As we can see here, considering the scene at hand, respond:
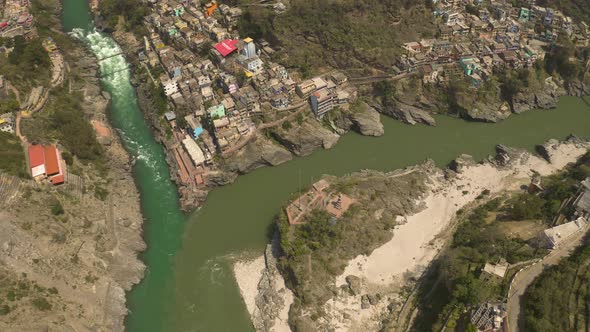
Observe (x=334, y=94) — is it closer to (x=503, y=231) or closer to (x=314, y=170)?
(x=314, y=170)

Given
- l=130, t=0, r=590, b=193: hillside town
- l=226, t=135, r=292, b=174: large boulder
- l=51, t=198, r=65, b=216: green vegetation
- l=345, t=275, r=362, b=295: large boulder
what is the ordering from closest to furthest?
l=345, t=275, r=362, b=295: large boulder
l=51, t=198, r=65, b=216: green vegetation
l=226, t=135, r=292, b=174: large boulder
l=130, t=0, r=590, b=193: hillside town

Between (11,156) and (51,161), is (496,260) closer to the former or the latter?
(51,161)

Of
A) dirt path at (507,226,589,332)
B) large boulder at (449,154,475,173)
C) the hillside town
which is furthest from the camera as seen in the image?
the hillside town

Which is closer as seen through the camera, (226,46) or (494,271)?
(494,271)

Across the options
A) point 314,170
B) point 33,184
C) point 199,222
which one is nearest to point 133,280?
point 199,222

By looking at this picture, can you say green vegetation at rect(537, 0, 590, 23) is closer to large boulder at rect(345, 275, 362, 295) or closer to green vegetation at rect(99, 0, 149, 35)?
large boulder at rect(345, 275, 362, 295)

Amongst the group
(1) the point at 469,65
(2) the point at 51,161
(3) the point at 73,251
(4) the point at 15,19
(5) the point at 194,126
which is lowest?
(3) the point at 73,251

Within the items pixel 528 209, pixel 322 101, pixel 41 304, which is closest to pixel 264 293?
pixel 41 304

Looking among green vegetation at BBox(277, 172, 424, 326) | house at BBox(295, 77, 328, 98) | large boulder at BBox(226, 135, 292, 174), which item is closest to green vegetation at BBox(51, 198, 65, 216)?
Result: large boulder at BBox(226, 135, 292, 174)
